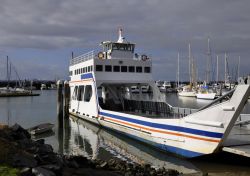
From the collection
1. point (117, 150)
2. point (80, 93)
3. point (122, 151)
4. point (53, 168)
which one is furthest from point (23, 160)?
point (80, 93)

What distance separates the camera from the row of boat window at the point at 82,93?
30.3m

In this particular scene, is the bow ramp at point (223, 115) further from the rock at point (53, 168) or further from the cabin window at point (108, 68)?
the cabin window at point (108, 68)

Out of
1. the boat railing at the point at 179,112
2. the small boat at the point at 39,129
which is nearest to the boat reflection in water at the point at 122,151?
the small boat at the point at 39,129

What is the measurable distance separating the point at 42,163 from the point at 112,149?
31.3 feet

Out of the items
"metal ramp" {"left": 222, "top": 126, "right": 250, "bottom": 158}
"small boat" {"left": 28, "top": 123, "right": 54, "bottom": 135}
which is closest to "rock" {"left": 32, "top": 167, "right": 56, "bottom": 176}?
"metal ramp" {"left": 222, "top": 126, "right": 250, "bottom": 158}

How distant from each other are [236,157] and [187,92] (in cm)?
7059

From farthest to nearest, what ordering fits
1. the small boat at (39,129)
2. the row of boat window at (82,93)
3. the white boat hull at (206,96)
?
the white boat hull at (206,96)
the row of boat window at (82,93)
the small boat at (39,129)

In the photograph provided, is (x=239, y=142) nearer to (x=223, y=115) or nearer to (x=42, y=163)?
(x=223, y=115)

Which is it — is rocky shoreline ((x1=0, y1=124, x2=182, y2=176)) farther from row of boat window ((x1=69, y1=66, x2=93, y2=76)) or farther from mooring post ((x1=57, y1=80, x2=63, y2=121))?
mooring post ((x1=57, y1=80, x2=63, y2=121))

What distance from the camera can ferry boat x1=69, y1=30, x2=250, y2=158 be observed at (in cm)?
1396

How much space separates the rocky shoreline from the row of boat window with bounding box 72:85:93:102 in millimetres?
16040

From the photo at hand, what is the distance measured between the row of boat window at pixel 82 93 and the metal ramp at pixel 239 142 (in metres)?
15.1

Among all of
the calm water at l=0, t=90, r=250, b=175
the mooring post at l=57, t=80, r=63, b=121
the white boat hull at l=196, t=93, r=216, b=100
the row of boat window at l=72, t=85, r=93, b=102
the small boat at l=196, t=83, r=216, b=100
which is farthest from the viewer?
the small boat at l=196, t=83, r=216, b=100

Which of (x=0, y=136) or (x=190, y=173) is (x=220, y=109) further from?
(x=0, y=136)
